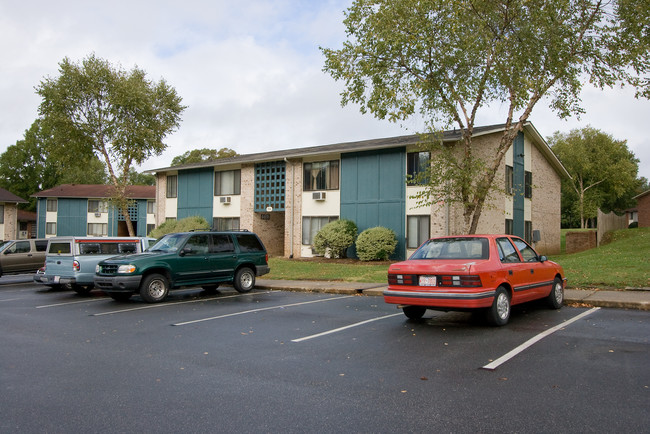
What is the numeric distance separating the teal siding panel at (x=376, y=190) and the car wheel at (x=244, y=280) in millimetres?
10033

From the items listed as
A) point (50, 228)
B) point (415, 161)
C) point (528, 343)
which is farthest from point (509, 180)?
point (50, 228)

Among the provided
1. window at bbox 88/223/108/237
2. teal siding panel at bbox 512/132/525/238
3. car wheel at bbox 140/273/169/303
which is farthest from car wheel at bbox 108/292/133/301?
window at bbox 88/223/108/237

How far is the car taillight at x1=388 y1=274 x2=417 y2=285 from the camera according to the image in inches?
335

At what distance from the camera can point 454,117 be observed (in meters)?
17.0

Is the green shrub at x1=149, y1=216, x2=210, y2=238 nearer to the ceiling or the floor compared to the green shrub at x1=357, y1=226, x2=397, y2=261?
nearer to the ceiling

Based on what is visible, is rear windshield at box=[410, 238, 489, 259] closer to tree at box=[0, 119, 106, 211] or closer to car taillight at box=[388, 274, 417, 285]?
car taillight at box=[388, 274, 417, 285]

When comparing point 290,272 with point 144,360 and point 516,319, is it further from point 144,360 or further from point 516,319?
point 144,360

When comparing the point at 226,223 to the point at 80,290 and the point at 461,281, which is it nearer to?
the point at 80,290

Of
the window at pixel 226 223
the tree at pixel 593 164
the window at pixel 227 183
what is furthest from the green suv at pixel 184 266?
the tree at pixel 593 164

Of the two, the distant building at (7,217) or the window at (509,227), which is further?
the distant building at (7,217)

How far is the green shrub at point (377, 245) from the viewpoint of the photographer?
2228 cm

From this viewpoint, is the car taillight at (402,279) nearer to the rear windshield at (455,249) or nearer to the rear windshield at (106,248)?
the rear windshield at (455,249)

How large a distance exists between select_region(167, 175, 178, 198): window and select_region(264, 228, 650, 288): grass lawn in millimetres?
11172

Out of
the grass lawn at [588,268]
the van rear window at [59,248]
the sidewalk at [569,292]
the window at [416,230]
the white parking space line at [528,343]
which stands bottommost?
the white parking space line at [528,343]
